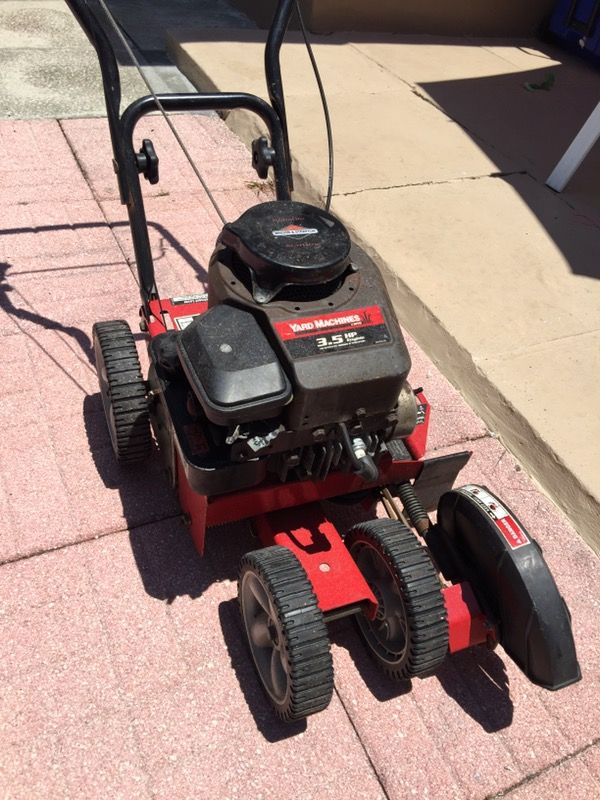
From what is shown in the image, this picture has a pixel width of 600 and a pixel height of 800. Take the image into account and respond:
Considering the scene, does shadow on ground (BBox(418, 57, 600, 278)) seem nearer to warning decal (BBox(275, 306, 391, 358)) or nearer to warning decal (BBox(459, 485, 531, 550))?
warning decal (BBox(459, 485, 531, 550))

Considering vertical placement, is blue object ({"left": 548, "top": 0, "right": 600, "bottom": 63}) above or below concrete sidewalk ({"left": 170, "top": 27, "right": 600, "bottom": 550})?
above

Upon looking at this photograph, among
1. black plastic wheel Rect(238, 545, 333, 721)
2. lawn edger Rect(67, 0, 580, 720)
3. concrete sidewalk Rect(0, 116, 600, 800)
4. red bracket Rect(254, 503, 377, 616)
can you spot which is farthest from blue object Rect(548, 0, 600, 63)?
black plastic wheel Rect(238, 545, 333, 721)

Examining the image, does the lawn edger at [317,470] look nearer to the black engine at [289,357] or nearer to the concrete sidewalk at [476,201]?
the black engine at [289,357]

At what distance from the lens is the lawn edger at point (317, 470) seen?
185 centimetres

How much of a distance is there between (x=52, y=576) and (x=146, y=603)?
0.36 metres

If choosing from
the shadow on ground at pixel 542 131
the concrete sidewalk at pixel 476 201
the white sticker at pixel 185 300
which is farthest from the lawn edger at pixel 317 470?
the shadow on ground at pixel 542 131

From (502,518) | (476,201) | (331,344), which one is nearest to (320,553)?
(502,518)

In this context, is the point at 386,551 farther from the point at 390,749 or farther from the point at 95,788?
the point at 95,788

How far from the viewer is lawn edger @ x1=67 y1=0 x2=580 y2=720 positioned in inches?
72.8

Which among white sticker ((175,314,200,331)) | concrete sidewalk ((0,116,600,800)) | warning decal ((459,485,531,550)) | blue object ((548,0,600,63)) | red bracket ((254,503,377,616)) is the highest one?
blue object ((548,0,600,63))

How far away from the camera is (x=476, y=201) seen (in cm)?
472

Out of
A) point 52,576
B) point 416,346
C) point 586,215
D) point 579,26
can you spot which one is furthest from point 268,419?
point 579,26

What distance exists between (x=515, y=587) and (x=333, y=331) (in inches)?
36.6

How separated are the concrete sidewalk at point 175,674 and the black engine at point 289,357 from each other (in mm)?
689
